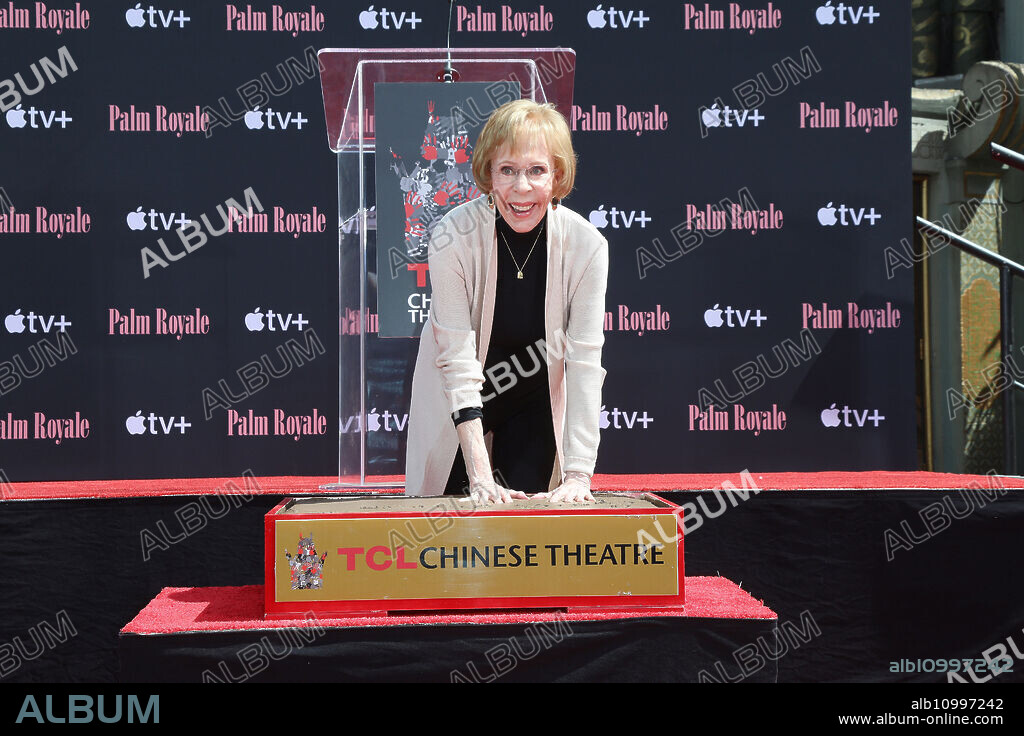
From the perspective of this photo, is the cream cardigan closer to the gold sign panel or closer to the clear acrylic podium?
the gold sign panel

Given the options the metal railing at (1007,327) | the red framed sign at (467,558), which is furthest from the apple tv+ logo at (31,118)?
the metal railing at (1007,327)

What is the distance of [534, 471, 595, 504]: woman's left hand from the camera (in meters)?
1.61

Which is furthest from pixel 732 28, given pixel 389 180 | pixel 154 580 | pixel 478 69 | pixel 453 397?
pixel 154 580

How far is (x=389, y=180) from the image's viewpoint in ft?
7.79

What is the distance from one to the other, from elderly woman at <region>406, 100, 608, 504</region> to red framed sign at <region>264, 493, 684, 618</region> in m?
0.19

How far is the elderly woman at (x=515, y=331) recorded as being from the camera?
1687 millimetres

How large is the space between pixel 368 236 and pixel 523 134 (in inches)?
40.9

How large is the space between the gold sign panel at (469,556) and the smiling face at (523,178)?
60cm

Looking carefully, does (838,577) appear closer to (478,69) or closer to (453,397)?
(453,397)

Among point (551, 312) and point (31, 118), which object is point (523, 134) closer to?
point (551, 312)

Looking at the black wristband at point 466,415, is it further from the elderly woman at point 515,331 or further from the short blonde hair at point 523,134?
the short blonde hair at point 523,134

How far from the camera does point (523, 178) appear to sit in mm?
1671

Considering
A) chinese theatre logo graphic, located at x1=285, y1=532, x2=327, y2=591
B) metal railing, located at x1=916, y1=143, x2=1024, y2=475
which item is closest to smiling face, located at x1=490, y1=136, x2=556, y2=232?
chinese theatre logo graphic, located at x1=285, y1=532, x2=327, y2=591
